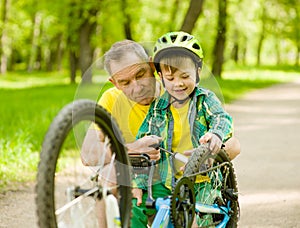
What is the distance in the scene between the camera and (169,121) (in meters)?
3.45

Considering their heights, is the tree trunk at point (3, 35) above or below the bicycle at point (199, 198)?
above

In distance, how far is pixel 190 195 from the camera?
10.6 feet

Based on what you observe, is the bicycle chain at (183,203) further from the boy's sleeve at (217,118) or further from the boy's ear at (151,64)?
the boy's ear at (151,64)

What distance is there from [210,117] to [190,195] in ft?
1.44

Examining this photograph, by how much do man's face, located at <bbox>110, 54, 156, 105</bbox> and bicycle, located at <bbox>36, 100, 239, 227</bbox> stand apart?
1.33 ft

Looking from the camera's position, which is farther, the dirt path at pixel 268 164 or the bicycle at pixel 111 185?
the dirt path at pixel 268 164

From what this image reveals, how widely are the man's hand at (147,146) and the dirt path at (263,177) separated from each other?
0.87 m

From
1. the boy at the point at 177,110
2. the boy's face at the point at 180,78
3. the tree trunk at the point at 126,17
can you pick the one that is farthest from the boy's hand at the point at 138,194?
the tree trunk at the point at 126,17

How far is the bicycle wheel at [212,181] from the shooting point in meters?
3.24

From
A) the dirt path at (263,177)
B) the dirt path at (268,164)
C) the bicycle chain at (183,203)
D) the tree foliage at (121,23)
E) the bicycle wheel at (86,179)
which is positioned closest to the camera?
the bicycle wheel at (86,179)

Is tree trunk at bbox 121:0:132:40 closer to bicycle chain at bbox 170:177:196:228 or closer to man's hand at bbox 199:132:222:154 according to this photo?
man's hand at bbox 199:132:222:154

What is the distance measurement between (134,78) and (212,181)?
2.35 feet

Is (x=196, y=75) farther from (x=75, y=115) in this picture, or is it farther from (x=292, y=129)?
(x=292, y=129)

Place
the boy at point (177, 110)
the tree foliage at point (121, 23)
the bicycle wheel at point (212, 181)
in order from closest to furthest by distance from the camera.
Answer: the bicycle wheel at point (212, 181)
the boy at point (177, 110)
the tree foliage at point (121, 23)
